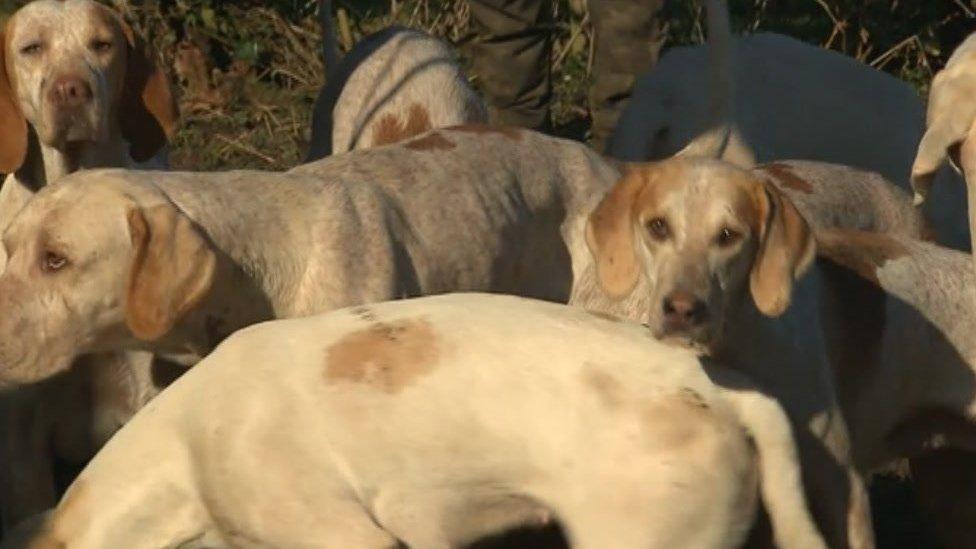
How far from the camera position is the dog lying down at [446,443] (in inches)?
189

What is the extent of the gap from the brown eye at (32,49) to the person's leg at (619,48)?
2134 mm

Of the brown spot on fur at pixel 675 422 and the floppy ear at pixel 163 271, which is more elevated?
the brown spot on fur at pixel 675 422

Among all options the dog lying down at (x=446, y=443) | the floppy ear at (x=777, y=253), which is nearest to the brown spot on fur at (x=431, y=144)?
the floppy ear at (x=777, y=253)

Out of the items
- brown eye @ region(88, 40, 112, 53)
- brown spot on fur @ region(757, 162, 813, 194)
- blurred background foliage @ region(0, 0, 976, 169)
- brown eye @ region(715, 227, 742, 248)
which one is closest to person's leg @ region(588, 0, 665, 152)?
blurred background foliage @ region(0, 0, 976, 169)

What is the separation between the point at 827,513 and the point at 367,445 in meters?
1.10

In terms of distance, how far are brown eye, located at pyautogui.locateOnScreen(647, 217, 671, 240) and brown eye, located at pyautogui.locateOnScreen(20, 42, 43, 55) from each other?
7.16ft

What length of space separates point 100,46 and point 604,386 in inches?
105

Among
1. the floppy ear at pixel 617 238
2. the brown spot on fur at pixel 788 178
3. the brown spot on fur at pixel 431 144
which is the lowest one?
the brown spot on fur at pixel 788 178

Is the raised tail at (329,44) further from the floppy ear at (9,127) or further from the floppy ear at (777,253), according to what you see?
the floppy ear at (777,253)

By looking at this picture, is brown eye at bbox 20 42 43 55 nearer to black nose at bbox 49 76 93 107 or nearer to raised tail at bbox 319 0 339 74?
black nose at bbox 49 76 93 107

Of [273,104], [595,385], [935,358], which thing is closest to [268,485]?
[595,385]

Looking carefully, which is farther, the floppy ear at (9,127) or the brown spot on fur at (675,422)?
the floppy ear at (9,127)

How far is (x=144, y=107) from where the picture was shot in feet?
23.5

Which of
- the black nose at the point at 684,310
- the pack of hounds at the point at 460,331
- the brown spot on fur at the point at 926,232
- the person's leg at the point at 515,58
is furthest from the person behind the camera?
the person's leg at the point at 515,58
